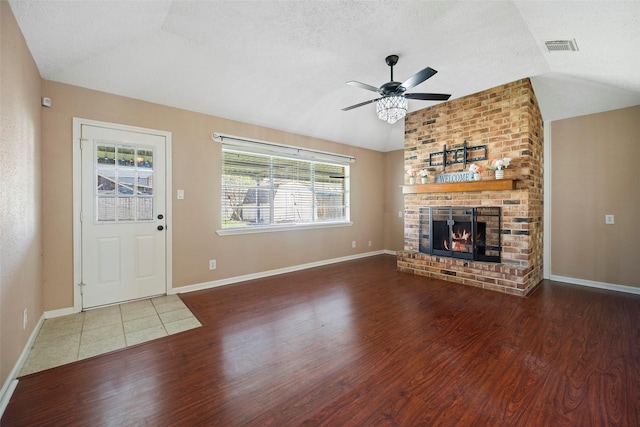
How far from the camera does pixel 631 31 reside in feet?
7.19

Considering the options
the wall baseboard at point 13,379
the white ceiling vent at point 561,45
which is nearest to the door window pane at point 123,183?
the wall baseboard at point 13,379

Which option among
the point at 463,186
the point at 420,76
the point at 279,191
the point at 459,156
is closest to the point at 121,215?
the point at 279,191

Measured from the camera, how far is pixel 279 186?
4.74 meters

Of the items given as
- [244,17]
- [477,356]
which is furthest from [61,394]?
[244,17]

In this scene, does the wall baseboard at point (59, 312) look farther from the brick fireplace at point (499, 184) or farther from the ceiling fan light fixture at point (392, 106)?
the brick fireplace at point (499, 184)

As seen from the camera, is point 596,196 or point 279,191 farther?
point 279,191

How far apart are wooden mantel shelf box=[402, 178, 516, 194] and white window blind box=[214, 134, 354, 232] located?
5.20 feet

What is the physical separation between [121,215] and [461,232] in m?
4.62

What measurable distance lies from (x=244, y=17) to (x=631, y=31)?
318 cm

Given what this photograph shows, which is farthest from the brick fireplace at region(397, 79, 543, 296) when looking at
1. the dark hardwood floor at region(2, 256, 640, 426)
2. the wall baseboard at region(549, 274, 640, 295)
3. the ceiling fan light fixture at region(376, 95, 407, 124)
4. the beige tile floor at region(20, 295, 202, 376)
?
the beige tile floor at region(20, 295, 202, 376)

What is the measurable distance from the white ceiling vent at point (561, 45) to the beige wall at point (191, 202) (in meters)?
3.38

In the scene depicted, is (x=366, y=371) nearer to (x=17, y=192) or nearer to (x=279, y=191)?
(x=17, y=192)

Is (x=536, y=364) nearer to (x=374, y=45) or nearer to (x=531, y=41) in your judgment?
(x=531, y=41)

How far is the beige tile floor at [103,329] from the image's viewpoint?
7.09 ft
